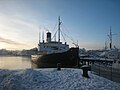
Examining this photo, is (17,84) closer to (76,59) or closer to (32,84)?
(32,84)

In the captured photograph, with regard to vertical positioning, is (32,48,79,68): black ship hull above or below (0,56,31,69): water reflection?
above

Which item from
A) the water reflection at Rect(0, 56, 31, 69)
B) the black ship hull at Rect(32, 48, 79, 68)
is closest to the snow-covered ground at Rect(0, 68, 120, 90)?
the black ship hull at Rect(32, 48, 79, 68)

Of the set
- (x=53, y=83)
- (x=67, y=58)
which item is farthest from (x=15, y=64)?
(x=53, y=83)

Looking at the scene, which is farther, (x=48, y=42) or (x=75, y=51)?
(x=48, y=42)

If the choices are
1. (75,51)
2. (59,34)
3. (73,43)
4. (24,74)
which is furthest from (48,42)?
(24,74)

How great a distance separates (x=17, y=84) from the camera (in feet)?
40.5

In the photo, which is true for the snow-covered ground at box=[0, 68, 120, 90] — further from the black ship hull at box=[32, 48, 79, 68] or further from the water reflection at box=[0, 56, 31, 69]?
the water reflection at box=[0, 56, 31, 69]

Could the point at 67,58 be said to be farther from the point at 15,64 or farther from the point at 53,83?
the point at 15,64

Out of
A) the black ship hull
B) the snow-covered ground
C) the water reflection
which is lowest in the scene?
the water reflection

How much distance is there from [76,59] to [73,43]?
5.41 meters

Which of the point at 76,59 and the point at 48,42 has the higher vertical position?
the point at 48,42

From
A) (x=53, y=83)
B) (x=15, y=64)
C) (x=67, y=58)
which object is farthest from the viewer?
(x=15, y=64)

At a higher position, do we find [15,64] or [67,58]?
[67,58]

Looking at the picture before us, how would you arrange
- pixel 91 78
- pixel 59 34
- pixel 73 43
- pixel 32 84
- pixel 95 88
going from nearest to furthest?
pixel 95 88, pixel 32 84, pixel 91 78, pixel 73 43, pixel 59 34
